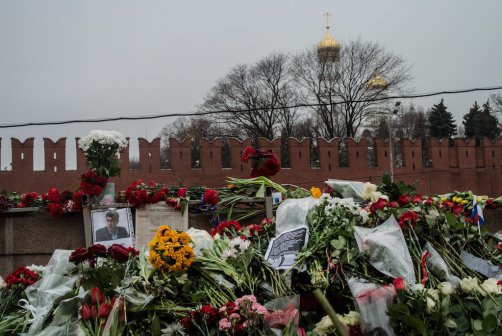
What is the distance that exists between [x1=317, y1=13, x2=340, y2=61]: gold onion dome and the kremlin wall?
12136 mm

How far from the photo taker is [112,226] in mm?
5047

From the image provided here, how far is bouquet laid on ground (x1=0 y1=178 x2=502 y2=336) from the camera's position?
2439 mm

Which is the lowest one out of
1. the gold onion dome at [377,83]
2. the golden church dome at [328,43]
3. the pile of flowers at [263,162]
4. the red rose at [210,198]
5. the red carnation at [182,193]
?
the red rose at [210,198]

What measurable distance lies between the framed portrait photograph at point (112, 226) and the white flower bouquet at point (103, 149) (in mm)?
423

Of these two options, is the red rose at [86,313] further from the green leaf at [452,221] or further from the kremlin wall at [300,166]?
the kremlin wall at [300,166]

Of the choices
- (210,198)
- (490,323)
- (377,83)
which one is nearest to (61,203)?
(210,198)

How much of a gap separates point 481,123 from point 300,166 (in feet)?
69.5

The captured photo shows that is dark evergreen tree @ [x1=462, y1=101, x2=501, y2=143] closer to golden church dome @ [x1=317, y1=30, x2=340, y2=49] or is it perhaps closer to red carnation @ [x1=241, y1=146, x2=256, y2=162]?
golden church dome @ [x1=317, y1=30, x2=340, y2=49]

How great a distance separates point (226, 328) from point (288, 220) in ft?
3.86

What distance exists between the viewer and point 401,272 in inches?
105

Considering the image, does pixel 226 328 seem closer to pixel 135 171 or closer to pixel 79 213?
pixel 79 213

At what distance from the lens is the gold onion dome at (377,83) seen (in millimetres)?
31234

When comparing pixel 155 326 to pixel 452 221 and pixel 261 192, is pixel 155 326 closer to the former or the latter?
pixel 452 221

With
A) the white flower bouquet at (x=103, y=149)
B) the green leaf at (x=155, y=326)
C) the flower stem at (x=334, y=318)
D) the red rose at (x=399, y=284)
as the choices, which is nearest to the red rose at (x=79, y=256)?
the green leaf at (x=155, y=326)
